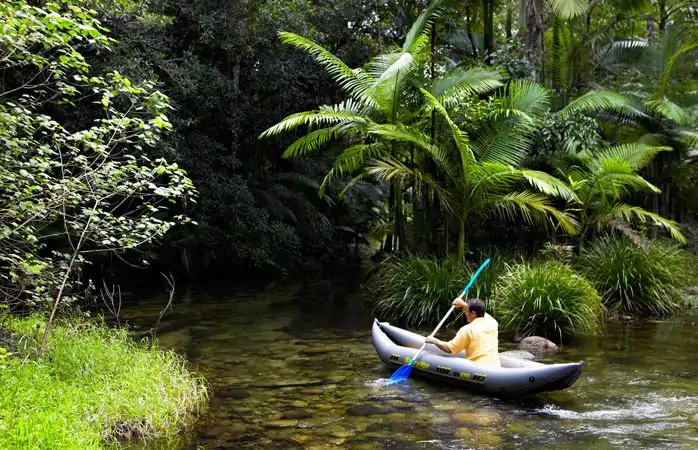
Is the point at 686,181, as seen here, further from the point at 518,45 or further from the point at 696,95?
the point at 518,45

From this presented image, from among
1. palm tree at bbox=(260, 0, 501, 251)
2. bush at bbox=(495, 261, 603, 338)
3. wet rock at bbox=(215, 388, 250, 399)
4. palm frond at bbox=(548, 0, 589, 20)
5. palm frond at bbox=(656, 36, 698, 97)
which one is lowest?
wet rock at bbox=(215, 388, 250, 399)

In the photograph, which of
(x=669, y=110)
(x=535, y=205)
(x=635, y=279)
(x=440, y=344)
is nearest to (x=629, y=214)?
(x=635, y=279)

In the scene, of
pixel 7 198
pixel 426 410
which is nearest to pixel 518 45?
pixel 426 410

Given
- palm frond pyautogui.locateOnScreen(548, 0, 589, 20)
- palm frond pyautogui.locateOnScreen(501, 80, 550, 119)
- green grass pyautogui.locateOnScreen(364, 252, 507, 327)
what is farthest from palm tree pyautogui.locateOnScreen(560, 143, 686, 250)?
palm frond pyautogui.locateOnScreen(548, 0, 589, 20)

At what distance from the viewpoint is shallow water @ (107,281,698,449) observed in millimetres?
5656

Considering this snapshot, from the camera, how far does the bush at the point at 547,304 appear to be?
30.8ft

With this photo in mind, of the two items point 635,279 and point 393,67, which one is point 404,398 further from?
point 635,279

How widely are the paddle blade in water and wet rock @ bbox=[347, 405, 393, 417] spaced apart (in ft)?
3.39

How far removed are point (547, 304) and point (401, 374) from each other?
2.85 meters

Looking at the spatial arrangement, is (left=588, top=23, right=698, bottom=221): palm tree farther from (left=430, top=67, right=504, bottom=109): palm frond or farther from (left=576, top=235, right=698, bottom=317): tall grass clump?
(left=430, top=67, right=504, bottom=109): palm frond

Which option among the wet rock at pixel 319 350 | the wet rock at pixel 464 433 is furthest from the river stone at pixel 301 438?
the wet rock at pixel 319 350

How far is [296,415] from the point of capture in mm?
6293

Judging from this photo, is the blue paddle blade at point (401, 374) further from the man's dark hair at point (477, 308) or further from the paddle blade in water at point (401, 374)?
the man's dark hair at point (477, 308)

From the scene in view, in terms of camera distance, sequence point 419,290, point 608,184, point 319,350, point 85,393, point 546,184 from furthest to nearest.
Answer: point 608,184 → point 419,290 → point 546,184 → point 319,350 → point 85,393
